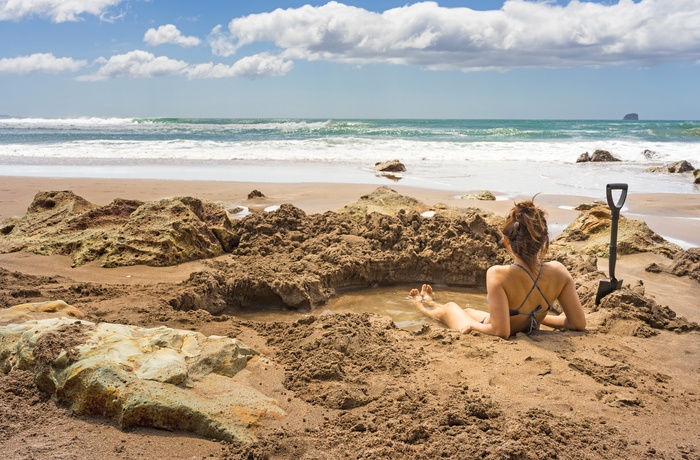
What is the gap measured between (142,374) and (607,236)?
594 cm

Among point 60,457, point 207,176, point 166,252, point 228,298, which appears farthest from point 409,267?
point 207,176

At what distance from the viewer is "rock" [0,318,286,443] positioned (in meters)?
2.66

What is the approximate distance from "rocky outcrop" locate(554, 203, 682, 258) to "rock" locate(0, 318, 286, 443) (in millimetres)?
4977

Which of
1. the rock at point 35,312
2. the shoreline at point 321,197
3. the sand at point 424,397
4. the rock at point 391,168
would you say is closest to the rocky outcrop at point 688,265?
the sand at point 424,397

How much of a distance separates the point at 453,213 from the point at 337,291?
2102 millimetres

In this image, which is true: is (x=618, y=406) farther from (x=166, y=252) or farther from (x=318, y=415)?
(x=166, y=252)

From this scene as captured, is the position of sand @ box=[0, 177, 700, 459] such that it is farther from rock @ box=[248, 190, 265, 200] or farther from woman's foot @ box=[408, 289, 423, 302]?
rock @ box=[248, 190, 265, 200]

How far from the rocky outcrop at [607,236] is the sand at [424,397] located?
1.83 meters

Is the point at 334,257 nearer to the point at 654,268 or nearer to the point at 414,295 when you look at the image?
the point at 414,295

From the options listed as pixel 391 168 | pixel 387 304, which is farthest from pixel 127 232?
pixel 391 168

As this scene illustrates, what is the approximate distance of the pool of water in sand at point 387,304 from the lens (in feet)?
15.9

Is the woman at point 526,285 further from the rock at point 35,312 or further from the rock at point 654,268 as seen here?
the rock at point 35,312

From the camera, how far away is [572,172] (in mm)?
16781

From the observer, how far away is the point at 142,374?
2.81 meters
